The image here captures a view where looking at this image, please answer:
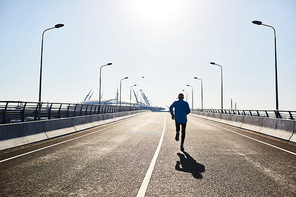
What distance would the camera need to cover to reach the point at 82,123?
15.8 m

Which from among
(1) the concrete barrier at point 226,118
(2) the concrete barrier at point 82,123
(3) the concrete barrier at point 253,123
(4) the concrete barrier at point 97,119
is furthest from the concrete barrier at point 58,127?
(1) the concrete barrier at point 226,118

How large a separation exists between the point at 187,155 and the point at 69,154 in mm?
3686

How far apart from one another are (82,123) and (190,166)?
1126 centimetres

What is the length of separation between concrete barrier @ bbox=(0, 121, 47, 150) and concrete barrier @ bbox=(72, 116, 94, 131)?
3.92m

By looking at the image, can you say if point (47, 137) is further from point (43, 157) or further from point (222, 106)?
point (222, 106)

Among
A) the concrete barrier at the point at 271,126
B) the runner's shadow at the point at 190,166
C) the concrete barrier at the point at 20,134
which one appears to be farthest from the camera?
the concrete barrier at the point at 271,126

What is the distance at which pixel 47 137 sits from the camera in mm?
10695

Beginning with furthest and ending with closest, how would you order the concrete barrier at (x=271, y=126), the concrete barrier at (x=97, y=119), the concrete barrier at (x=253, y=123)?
the concrete barrier at (x=97, y=119) → the concrete barrier at (x=253, y=123) → the concrete barrier at (x=271, y=126)

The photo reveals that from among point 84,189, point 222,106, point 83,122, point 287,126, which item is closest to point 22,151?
point 84,189

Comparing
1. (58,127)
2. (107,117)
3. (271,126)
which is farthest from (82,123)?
(271,126)

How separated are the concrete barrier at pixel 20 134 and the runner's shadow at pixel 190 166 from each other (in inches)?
239

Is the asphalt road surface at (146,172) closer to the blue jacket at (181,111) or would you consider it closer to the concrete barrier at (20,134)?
the concrete barrier at (20,134)

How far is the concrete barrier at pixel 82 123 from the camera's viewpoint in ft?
47.8

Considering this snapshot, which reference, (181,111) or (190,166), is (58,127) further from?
(190,166)
